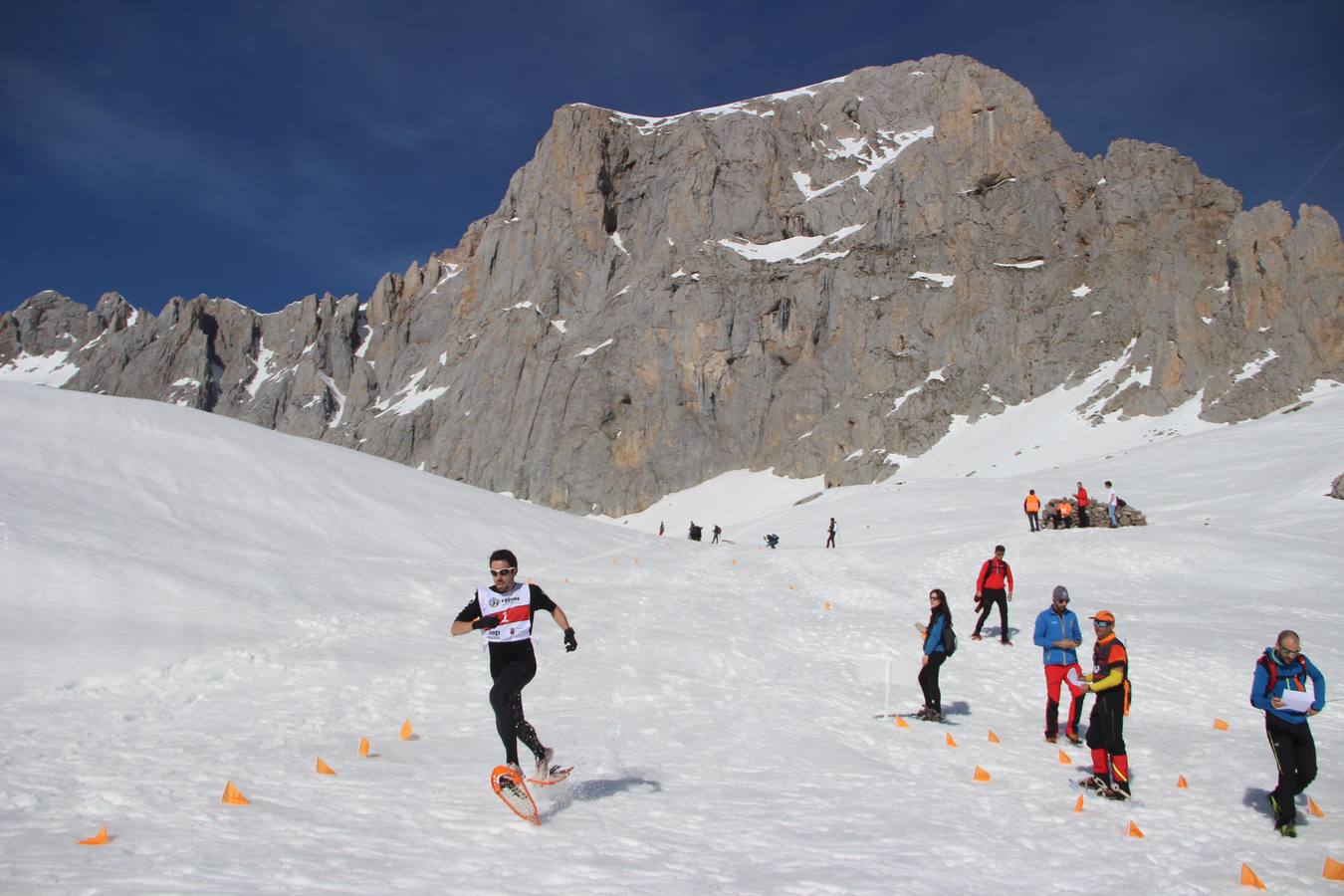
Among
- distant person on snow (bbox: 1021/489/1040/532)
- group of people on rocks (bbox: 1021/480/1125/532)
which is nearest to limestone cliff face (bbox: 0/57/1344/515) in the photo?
group of people on rocks (bbox: 1021/480/1125/532)

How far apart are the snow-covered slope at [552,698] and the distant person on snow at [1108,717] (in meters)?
0.38

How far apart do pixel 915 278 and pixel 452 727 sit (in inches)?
4109

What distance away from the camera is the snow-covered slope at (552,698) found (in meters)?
5.83

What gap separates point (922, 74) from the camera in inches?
5920

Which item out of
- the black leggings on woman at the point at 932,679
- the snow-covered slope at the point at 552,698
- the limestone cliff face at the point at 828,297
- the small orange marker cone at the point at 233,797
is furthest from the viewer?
the limestone cliff face at the point at 828,297

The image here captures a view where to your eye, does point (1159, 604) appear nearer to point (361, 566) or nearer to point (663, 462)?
point (361, 566)

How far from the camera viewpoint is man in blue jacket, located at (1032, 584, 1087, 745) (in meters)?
10.6

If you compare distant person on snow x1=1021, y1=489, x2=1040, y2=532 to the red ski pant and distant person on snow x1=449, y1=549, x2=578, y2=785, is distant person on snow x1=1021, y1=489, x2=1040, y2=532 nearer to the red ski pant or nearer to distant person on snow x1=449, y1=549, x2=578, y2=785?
the red ski pant

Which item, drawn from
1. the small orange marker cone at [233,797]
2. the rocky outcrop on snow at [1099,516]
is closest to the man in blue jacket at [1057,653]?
the small orange marker cone at [233,797]

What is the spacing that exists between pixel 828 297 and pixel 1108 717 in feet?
353

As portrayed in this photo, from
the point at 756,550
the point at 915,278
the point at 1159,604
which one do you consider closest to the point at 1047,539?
the point at 1159,604

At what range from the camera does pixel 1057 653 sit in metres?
10.9

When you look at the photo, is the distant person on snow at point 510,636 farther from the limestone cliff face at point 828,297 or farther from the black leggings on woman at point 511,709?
the limestone cliff face at point 828,297

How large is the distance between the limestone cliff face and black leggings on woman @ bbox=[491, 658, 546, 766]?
248 ft
